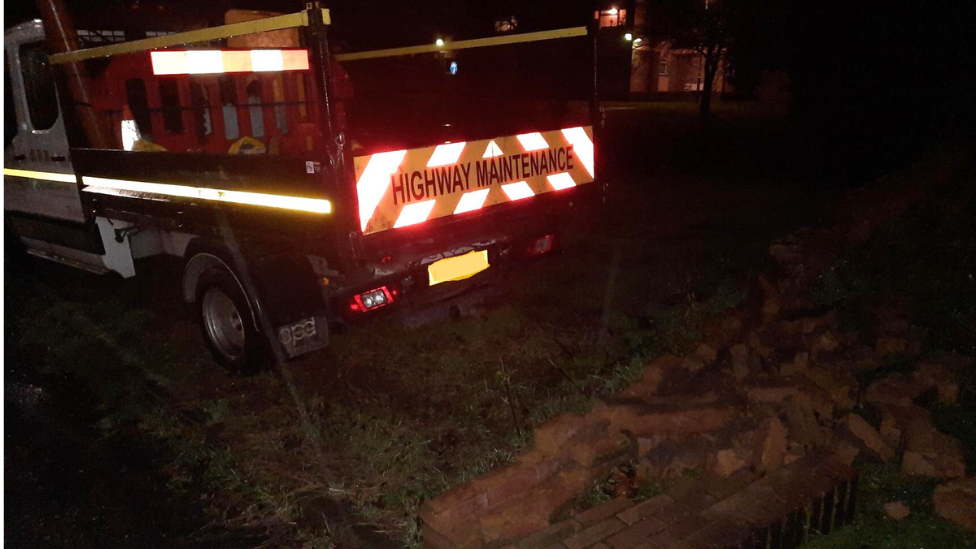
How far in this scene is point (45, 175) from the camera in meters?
6.05

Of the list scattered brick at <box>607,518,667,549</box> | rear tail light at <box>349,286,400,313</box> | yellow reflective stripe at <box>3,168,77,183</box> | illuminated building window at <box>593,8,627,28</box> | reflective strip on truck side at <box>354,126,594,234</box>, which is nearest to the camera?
scattered brick at <box>607,518,667,549</box>

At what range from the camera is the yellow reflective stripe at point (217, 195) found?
364 centimetres

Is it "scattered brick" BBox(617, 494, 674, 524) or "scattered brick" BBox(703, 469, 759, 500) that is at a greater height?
"scattered brick" BBox(703, 469, 759, 500)

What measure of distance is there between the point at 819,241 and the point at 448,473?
3582mm

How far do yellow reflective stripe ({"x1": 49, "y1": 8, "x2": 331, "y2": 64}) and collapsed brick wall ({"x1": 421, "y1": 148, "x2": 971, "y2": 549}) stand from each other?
2229 millimetres

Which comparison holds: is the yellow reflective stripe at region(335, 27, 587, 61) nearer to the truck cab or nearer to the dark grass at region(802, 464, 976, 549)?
the truck cab

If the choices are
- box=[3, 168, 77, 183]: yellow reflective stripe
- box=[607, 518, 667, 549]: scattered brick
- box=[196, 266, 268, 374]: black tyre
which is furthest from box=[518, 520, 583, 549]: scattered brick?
box=[3, 168, 77, 183]: yellow reflective stripe

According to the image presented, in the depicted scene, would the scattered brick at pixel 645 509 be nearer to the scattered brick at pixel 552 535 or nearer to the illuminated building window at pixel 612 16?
the scattered brick at pixel 552 535

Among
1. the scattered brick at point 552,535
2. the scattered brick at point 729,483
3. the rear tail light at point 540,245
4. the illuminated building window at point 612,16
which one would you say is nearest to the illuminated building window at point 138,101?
the rear tail light at point 540,245

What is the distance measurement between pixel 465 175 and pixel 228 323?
2.04 meters

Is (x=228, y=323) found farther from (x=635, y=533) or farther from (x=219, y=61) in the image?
(x=635, y=533)

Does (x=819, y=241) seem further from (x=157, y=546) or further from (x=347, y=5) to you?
(x=347, y=5)

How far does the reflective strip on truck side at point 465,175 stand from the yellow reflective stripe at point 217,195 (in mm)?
284

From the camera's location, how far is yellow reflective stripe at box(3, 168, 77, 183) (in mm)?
5734
